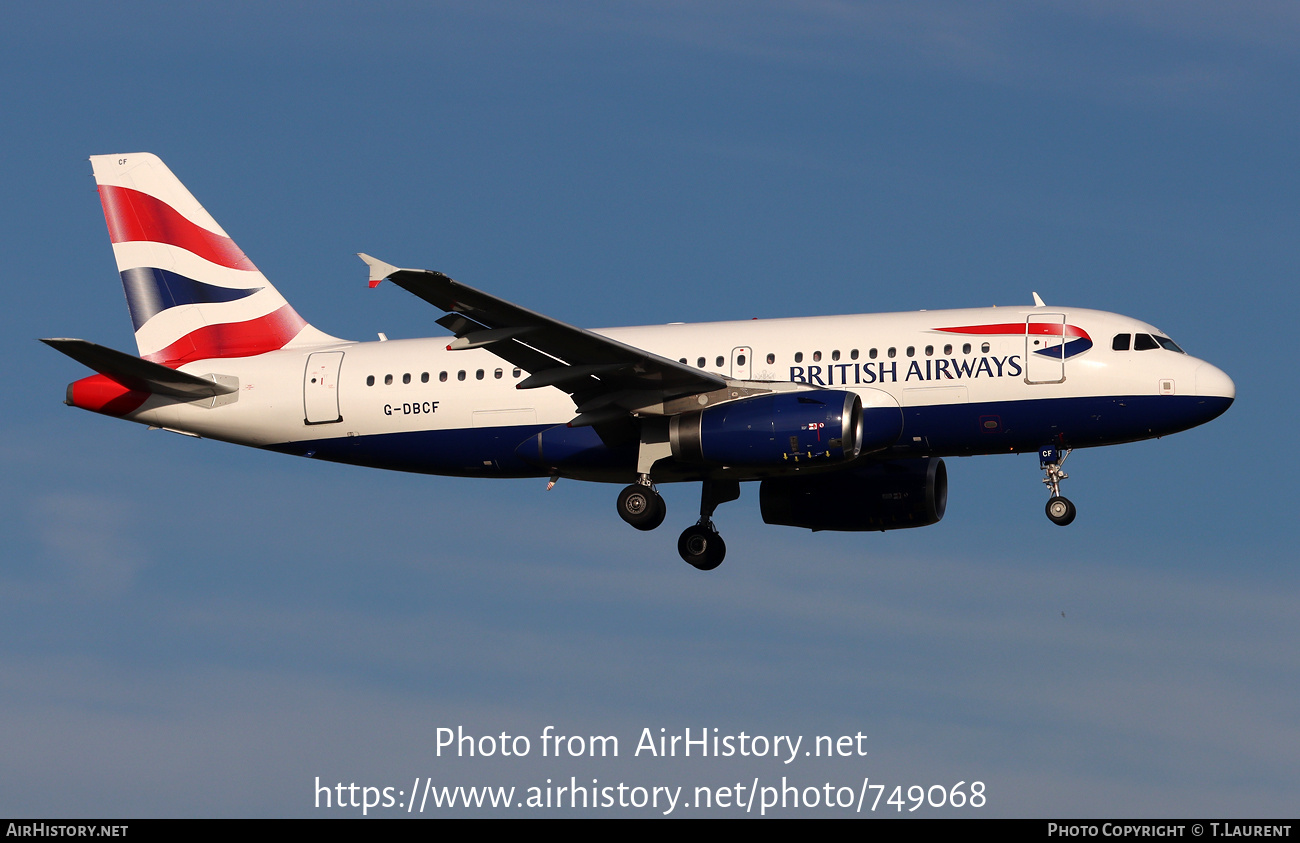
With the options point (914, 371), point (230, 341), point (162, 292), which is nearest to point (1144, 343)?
point (914, 371)

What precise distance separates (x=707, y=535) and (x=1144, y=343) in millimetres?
11340

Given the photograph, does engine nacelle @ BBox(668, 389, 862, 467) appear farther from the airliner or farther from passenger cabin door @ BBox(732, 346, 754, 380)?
passenger cabin door @ BBox(732, 346, 754, 380)

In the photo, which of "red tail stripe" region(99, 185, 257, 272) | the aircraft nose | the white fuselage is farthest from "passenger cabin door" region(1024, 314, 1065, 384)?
"red tail stripe" region(99, 185, 257, 272)

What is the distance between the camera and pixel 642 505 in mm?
38750

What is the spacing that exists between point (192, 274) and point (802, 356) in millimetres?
16560

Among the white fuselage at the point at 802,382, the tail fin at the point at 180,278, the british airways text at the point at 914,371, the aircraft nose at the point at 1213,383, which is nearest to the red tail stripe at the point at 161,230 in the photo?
the tail fin at the point at 180,278

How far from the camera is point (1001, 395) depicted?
37.4m

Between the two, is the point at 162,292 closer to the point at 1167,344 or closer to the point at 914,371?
the point at 914,371

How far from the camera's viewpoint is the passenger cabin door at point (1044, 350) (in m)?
Result: 37.4

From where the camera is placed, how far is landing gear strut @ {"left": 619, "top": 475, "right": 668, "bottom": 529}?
3875 cm

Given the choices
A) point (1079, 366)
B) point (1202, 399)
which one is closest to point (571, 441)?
point (1079, 366)

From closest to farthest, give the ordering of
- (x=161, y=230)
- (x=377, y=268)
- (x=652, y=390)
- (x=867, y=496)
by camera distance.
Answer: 1. (x=377, y=268)
2. (x=652, y=390)
3. (x=867, y=496)
4. (x=161, y=230)

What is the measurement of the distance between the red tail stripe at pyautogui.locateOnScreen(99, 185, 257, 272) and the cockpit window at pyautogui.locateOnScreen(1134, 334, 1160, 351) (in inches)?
879

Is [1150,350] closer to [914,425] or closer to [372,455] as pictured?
[914,425]
